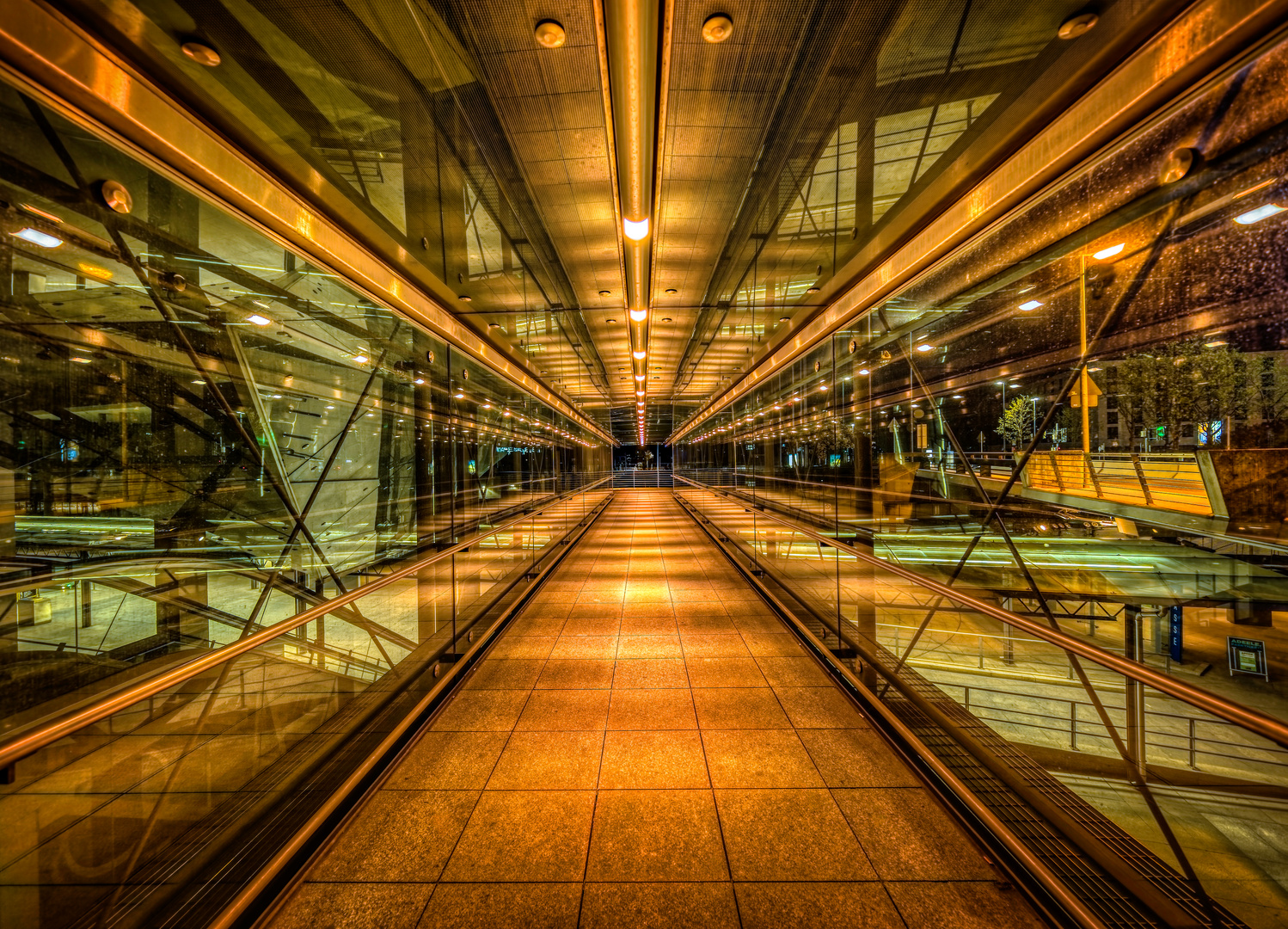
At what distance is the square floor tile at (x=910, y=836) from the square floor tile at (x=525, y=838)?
3.03 ft

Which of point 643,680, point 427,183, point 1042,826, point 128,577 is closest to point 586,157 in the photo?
point 427,183

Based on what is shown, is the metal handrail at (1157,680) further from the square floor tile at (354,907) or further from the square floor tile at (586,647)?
the square floor tile at (586,647)

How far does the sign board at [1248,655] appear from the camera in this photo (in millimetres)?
8250

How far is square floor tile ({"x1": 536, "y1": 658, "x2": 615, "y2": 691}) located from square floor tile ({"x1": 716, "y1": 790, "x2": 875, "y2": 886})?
108 centimetres

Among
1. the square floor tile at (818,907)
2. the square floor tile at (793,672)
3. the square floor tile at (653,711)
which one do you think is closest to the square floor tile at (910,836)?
the square floor tile at (818,907)

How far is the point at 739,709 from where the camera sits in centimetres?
241

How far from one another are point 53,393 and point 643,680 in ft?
20.8

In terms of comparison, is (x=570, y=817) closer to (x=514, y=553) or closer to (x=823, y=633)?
(x=823, y=633)

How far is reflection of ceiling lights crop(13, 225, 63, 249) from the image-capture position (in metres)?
3.09

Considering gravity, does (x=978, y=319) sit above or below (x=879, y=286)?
above

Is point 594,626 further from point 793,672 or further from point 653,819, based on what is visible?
point 653,819

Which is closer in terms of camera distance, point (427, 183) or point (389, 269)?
point (389, 269)

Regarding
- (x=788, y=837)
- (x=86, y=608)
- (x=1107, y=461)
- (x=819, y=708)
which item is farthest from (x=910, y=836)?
(x=1107, y=461)

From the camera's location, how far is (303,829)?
148 cm
